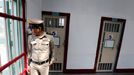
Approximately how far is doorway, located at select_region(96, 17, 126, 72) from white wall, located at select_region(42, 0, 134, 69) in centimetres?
14

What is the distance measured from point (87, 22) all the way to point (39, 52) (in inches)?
76.5

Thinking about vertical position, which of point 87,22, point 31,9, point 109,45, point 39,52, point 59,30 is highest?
point 31,9

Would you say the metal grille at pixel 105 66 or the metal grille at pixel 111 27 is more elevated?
the metal grille at pixel 111 27

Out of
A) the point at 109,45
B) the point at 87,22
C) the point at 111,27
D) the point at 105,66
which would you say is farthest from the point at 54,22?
the point at 105,66

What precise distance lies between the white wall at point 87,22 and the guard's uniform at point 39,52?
150cm

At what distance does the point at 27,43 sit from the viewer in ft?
5.92

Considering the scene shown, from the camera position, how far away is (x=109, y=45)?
3.51 metres

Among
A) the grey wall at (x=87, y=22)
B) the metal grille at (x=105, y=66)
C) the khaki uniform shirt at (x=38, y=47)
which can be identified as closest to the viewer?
the khaki uniform shirt at (x=38, y=47)

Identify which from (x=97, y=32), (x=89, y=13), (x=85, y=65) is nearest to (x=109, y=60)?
(x=85, y=65)

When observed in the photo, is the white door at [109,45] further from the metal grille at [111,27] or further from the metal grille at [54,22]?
the metal grille at [54,22]

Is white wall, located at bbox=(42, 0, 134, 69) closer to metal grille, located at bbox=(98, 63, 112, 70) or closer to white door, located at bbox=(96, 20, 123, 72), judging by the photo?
white door, located at bbox=(96, 20, 123, 72)

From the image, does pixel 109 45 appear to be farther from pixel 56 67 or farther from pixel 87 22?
pixel 56 67

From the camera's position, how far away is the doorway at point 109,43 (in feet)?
11.0

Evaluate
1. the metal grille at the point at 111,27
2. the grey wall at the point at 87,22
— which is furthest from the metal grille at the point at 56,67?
the metal grille at the point at 111,27
